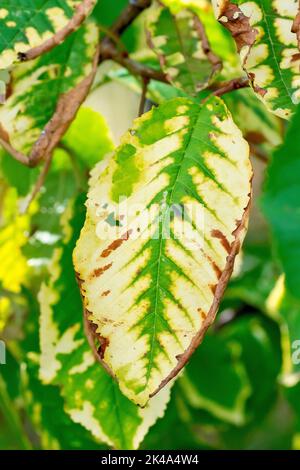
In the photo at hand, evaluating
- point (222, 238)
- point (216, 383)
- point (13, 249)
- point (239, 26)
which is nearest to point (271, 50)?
point (239, 26)

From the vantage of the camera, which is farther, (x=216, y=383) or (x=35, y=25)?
(x=216, y=383)

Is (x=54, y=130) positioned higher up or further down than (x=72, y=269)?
higher up

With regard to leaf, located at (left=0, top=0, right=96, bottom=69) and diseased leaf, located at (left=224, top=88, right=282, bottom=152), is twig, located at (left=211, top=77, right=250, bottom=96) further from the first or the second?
diseased leaf, located at (left=224, top=88, right=282, bottom=152)

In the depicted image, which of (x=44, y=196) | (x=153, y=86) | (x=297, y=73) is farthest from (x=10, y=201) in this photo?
(x=297, y=73)

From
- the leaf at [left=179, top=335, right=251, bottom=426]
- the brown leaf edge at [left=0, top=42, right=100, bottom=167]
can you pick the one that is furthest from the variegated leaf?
the leaf at [left=179, top=335, right=251, bottom=426]

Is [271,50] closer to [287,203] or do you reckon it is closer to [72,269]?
[287,203]

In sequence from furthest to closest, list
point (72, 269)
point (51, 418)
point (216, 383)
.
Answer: point (216, 383) < point (51, 418) < point (72, 269)

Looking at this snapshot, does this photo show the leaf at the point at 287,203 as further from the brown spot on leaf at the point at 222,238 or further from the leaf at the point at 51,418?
the leaf at the point at 51,418
